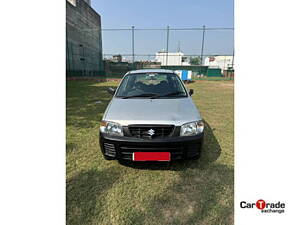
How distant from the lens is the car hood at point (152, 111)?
195cm

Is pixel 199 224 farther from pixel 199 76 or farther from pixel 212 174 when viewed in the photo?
pixel 199 76

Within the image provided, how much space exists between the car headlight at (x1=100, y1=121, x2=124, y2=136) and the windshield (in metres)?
0.72

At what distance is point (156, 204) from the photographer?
1658 millimetres

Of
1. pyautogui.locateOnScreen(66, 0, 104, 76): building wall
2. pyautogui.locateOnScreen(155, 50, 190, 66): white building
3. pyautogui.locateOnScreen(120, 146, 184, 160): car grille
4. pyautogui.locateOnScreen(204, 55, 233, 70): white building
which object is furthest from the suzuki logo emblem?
pyautogui.locateOnScreen(204, 55, 233, 70): white building

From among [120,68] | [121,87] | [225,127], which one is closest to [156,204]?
[121,87]

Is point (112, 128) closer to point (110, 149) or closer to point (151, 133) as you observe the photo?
point (110, 149)

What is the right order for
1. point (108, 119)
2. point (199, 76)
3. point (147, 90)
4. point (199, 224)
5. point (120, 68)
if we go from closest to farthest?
point (199, 224)
point (108, 119)
point (147, 90)
point (120, 68)
point (199, 76)

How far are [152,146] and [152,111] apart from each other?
0.45m

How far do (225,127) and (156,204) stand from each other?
8.96 feet

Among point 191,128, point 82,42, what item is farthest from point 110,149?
point 82,42

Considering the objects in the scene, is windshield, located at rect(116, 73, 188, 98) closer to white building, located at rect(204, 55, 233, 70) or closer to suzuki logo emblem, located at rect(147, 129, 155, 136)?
suzuki logo emblem, located at rect(147, 129, 155, 136)

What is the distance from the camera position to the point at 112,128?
201 cm

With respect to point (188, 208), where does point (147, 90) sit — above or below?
above
